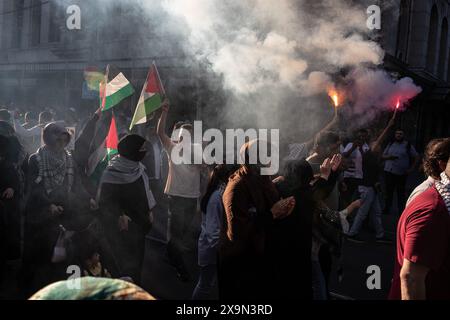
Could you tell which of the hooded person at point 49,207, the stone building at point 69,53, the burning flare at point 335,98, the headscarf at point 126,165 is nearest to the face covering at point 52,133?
the hooded person at point 49,207

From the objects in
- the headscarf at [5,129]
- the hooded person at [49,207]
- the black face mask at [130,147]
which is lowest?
the hooded person at [49,207]

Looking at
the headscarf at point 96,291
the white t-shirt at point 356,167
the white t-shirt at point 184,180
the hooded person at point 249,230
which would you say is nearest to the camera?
the headscarf at point 96,291

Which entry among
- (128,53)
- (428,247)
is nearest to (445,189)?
(428,247)

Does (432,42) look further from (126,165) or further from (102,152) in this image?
(126,165)

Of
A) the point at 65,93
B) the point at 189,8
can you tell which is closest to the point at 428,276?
the point at 189,8

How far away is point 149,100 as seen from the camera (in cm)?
544

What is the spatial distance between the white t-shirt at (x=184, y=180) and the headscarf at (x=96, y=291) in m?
4.45

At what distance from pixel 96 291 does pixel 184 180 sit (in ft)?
14.7

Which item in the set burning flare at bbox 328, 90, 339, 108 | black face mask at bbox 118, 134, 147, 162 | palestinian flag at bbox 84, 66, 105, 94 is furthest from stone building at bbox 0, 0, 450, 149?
black face mask at bbox 118, 134, 147, 162

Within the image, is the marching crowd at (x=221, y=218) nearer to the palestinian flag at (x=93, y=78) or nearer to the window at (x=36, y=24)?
the palestinian flag at (x=93, y=78)

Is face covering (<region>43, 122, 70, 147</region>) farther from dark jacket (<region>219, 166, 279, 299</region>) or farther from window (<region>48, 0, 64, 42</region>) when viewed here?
window (<region>48, 0, 64, 42</region>)

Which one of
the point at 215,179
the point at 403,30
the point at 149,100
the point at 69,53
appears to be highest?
the point at 403,30

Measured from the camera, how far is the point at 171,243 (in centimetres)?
498

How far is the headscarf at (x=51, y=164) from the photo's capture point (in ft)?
14.6
